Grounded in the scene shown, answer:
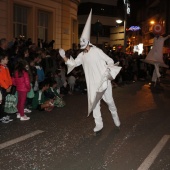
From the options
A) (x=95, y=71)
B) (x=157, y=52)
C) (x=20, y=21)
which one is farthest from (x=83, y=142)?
(x=20, y=21)

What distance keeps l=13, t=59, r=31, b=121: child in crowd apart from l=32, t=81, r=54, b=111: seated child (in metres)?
1.16

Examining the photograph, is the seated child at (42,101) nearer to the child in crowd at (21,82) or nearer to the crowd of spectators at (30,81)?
the crowd of spectators at (30,81)

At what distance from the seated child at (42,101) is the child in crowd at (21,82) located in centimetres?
116

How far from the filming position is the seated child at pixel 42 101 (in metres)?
9.27

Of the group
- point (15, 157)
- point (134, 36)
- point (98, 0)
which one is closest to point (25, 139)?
point (15, 157)

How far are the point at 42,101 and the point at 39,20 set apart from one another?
9.47 m

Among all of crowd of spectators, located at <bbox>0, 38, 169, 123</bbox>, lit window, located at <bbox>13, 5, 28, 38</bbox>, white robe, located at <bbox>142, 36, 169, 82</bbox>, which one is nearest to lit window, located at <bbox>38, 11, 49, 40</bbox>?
lit window, located at <bbox>13, 5, 28, 38</bbox>

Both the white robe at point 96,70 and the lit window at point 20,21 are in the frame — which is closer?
the white robe at point 96,70

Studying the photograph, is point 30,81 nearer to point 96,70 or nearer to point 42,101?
point 42,101

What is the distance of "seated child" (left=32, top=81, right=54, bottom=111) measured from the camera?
9266 millimetres

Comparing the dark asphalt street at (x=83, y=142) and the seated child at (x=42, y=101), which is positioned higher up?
the seated child at (x=42, y=101)

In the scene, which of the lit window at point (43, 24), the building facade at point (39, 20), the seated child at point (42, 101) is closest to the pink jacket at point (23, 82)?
the seated child at point (42, 101)

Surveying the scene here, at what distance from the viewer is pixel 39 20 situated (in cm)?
1797

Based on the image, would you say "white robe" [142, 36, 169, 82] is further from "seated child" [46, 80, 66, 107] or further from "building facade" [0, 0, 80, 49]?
"seated child" [46, 80, 66, 107]
